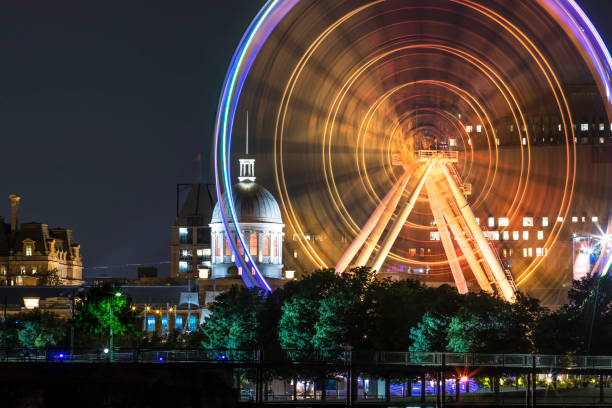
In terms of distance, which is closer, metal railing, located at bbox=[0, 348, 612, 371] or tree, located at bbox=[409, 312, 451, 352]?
metal railing, located at bbox=[0, 348, 612, 371]

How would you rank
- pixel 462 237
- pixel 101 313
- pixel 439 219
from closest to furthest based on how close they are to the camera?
pixel 462 237, pixel 439 219, pixel 101 313

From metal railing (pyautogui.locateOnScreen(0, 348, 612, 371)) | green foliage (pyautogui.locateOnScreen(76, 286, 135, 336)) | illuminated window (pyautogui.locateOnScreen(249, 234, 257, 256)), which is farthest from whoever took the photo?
illuminated window (pyautogui.locateOnScreen(249, 234, 257, 256))

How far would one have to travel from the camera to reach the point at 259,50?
105375mm

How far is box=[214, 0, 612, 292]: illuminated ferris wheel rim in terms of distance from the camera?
95938mm

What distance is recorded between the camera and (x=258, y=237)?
19900 centimetres

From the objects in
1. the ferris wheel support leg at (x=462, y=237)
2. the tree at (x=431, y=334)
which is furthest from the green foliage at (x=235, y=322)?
the ferris wheel support leg at (x=462, y=237)

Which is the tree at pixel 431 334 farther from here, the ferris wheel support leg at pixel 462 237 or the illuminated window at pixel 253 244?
the illuminated window at pixel 253 244

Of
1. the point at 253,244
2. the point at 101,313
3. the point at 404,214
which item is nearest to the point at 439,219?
the point at 404,214

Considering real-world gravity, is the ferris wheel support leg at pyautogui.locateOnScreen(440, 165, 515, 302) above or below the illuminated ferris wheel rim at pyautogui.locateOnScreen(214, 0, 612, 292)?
below

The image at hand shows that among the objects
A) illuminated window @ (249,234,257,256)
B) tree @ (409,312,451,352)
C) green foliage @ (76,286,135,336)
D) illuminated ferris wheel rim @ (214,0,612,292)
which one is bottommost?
tree @ (409,312,451,352)

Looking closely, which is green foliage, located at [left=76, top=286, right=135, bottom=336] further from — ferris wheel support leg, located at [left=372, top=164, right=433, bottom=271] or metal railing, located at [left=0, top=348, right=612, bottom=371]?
ferris wheel support leg, located at [left=372, top=164, right=433, bottom=271]

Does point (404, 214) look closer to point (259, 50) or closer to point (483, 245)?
point (483, 245)

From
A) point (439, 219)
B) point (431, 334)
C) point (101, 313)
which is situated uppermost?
point (439, 219)

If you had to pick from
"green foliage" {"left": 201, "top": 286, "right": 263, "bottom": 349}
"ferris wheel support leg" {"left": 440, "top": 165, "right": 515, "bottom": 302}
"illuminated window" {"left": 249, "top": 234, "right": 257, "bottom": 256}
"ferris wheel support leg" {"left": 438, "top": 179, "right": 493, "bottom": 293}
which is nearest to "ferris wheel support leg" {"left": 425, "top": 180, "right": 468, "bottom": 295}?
"ferris wheel support leg" {"left": 438, "top": 179, "right": 493, "bottom": 293}
